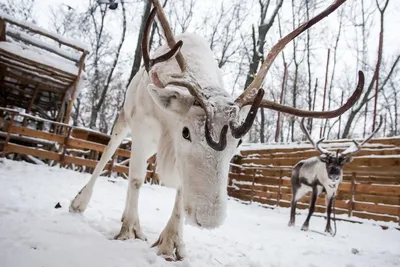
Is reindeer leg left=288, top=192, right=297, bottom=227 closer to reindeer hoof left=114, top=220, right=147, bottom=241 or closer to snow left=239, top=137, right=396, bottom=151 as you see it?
snow left=239, top=137, right=396, bottom=151

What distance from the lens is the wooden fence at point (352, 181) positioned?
8.41 meters

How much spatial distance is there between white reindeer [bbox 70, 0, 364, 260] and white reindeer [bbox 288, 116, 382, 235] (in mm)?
3158

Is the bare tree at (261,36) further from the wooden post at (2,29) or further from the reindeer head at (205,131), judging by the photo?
the reindeer head at (205,131)

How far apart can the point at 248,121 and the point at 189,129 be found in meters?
0.46

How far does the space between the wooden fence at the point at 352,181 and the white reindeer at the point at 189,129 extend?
6.85m

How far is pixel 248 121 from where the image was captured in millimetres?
2115

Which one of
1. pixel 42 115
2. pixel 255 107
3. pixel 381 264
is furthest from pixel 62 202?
pixel 42 115

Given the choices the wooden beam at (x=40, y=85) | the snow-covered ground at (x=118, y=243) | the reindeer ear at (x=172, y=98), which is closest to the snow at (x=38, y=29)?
the wooden beam at (x=40, y=85)

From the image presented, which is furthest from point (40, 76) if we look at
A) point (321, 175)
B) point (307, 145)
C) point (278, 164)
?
point (307, 145)

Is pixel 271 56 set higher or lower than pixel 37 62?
lower

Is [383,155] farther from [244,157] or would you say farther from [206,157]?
[206,157]

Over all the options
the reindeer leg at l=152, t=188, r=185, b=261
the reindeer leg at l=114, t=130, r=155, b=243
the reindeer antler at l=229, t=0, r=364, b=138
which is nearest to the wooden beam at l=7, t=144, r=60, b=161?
the reindeer leg at l=114, t=130, r=155, b=243

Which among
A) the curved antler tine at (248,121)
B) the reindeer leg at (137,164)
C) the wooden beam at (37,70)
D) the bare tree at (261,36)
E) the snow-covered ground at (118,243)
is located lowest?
the snow-covered ground at (118,243)

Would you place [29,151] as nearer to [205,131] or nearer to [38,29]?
[38,29]
